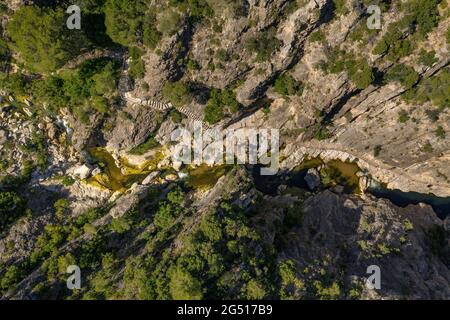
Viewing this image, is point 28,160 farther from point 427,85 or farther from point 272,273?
point 427,85

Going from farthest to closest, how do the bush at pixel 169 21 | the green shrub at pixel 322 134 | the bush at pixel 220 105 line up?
the green shrub at pixel 322 134 → the bush at pixel 220 105 → the bush at pixel 169 21

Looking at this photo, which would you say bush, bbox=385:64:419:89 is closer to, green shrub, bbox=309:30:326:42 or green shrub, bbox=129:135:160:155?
green shrub, bbox=309:30:326:42

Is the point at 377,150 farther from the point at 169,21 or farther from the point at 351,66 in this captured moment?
the point at 169,21

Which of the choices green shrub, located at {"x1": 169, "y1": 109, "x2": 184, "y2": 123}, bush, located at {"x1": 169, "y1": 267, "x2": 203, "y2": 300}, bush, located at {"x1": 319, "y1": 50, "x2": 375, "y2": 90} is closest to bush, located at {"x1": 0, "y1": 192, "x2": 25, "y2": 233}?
green shrub, located at {"x1": 169, "y1": 109, "x2": 184, "y2": 123}

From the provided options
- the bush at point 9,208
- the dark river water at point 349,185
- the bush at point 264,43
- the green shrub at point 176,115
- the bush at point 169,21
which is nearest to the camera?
the bush at point 169,21

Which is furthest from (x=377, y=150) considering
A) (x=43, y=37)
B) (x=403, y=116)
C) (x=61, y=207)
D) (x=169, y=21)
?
(x=43, y=37)

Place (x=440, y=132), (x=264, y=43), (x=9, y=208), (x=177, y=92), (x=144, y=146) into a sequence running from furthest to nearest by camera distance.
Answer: (x=144, y=146) → (x=440, y=132) → (x=177, y=92) → (x=264, y=43) → (x=9, y=208)

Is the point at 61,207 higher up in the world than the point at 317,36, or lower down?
lower down

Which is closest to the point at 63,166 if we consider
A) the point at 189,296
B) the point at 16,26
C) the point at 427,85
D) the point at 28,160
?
the point at 28,160

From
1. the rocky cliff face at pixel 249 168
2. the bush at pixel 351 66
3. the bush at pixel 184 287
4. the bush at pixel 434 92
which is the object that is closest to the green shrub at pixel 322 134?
the rocky cliff face at pixel 249 168

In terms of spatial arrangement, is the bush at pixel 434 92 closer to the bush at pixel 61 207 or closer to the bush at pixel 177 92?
the bush at pixel 177 92

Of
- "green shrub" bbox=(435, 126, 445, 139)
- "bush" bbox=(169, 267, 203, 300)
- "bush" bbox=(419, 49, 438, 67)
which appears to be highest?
"bush" bbox=(419, 49, 438, 67)
